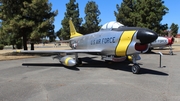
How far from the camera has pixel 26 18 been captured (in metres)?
21.6

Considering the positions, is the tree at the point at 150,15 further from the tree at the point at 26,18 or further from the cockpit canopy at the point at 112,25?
the cockpit canopy at the point at 112,25

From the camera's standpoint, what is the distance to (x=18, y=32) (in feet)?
70.9

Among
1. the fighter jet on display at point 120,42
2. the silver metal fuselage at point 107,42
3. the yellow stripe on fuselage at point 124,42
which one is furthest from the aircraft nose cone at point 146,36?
the yellow stripe on fuselage at point 124,42

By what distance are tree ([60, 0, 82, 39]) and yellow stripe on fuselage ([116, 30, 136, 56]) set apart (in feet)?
102

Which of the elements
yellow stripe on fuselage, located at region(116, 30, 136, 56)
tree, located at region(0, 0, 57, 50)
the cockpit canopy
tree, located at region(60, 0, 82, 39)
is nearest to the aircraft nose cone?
yellow stripe on fuselage, located at region(116, 30, 136, 56)

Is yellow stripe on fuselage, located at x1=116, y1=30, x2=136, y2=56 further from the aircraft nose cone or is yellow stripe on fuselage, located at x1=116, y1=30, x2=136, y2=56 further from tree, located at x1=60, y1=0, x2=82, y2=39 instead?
tree, located at x1=60, y1=0, x2=82, y2=39

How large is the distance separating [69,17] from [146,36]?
3464 centimetres

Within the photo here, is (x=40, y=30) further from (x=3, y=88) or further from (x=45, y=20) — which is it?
(x=3, y=88)

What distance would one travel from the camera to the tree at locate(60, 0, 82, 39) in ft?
135

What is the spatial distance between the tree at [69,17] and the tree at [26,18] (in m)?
18.7

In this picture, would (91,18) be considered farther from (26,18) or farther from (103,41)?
(103,41)

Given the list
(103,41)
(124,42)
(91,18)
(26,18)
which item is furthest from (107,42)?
(91,18)

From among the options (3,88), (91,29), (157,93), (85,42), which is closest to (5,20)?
(85,42)

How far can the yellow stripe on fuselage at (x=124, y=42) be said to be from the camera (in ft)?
31.3
